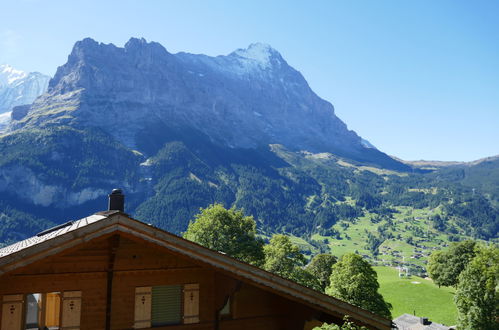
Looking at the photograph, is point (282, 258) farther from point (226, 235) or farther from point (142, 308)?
point (142, 308)

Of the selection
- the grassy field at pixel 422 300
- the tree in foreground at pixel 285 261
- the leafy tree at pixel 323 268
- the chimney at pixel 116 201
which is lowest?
the grassy field at pixel 422 300

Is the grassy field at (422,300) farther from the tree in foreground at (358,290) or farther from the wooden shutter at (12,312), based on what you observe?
the wooden shutter at (12,312)

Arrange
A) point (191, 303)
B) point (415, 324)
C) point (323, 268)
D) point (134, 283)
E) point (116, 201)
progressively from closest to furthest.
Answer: point (134, 283) < point (191, 303) < point (116, 201) < point (415, 324) < point (323, 268)

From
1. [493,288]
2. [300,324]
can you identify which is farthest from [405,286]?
[300,324]

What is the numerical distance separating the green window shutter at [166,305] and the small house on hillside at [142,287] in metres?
0.03

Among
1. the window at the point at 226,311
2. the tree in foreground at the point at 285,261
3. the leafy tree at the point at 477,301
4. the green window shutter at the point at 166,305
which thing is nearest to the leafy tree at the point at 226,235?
the tree in foreground at the point at 285,261

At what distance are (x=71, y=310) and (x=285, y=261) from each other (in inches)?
1833

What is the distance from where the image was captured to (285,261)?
56312mm

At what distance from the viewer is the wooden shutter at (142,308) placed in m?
12.6

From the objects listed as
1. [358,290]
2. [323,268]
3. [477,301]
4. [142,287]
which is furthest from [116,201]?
[323,268]

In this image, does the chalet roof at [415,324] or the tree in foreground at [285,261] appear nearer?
the tree in foreground at [285,261]

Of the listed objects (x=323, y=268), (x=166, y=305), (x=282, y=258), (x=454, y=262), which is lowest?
(x=323, y=268)

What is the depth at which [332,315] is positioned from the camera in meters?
13.6

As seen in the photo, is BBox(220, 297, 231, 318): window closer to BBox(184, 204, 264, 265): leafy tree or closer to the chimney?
the chimney
